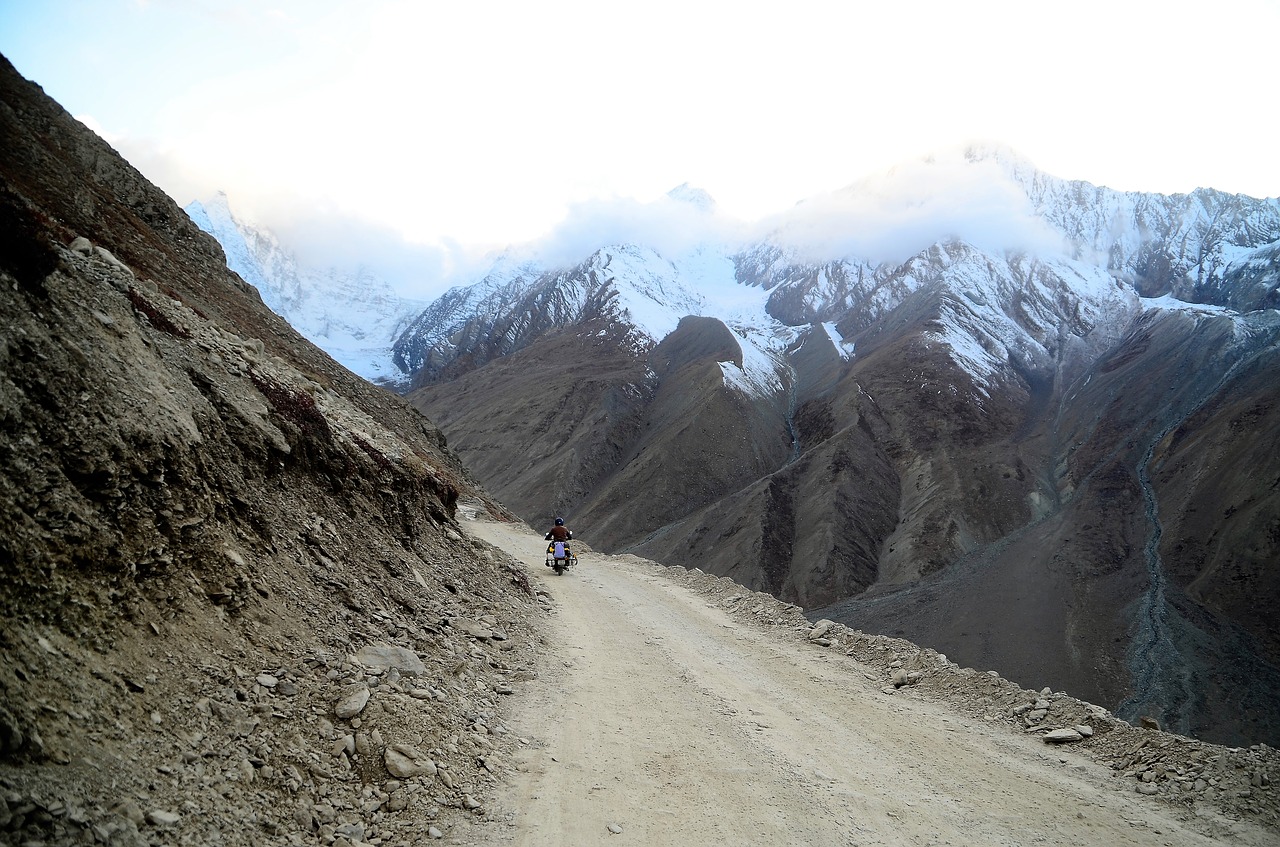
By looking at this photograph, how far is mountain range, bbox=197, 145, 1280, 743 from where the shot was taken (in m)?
58.6

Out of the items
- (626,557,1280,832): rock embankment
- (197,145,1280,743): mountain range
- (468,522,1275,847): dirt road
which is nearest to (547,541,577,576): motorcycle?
(468,522,1275,847): dirt road

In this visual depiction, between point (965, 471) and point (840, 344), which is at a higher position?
point (840, 344)

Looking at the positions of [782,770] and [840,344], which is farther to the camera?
[840,344]

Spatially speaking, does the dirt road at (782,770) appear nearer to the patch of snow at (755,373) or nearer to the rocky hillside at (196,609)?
the rocky hillside at (196,609)

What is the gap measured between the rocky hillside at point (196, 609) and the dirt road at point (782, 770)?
92 centimetres

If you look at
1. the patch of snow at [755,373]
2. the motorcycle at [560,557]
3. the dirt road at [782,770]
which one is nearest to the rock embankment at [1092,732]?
the dirt road at [782,770]

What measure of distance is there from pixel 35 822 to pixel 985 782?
9195 millimetres

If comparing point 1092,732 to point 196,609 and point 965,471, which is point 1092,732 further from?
point 965,471

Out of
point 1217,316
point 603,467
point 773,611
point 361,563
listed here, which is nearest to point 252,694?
point 361,563

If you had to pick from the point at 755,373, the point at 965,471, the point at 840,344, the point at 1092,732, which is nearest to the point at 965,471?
the point at 965,471

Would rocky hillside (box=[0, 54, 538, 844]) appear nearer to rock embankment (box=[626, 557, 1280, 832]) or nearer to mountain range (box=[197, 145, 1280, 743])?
rock embankment (box=[626, 557, 1280, 832])

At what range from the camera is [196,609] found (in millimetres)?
7148

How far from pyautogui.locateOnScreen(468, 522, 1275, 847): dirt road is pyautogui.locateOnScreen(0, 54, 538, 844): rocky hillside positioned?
0.92 m

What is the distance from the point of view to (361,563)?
1105 cm
